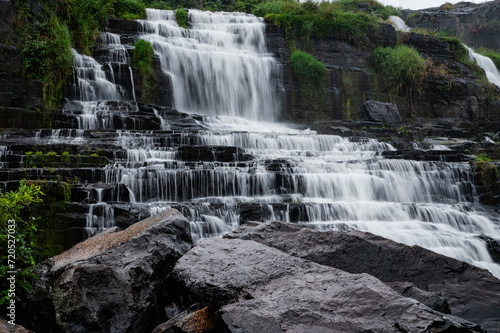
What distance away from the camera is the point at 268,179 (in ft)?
29.2

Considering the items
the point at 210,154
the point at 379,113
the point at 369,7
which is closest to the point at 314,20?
the point at 379,113

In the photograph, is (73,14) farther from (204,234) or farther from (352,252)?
(352,252)

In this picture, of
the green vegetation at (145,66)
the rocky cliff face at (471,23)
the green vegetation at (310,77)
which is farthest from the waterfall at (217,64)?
the rocky cliff face at (471,23)

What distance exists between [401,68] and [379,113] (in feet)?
14.3

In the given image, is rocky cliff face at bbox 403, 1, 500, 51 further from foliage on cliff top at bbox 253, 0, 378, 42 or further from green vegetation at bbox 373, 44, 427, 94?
foliage on cliff top at bbox 253, 0, 378, 42

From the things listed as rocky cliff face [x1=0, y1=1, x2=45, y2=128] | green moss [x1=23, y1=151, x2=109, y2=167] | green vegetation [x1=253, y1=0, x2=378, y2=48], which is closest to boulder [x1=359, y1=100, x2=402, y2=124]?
green vegetation [x1=253, y1=0, x2=378, y2=48]

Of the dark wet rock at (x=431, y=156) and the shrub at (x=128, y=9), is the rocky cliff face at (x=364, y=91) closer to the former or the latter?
the shrub at (x=128, y=9)

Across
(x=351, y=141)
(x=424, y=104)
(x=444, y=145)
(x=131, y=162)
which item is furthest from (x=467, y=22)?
(x=131, y=162)

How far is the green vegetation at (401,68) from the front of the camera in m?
20.0

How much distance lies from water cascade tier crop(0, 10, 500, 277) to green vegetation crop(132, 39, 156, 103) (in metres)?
0.49

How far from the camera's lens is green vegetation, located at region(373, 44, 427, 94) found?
20000 mm

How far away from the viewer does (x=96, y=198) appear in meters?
6.96

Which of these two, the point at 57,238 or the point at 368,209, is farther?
the point at 368,209

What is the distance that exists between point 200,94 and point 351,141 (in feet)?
24.1
